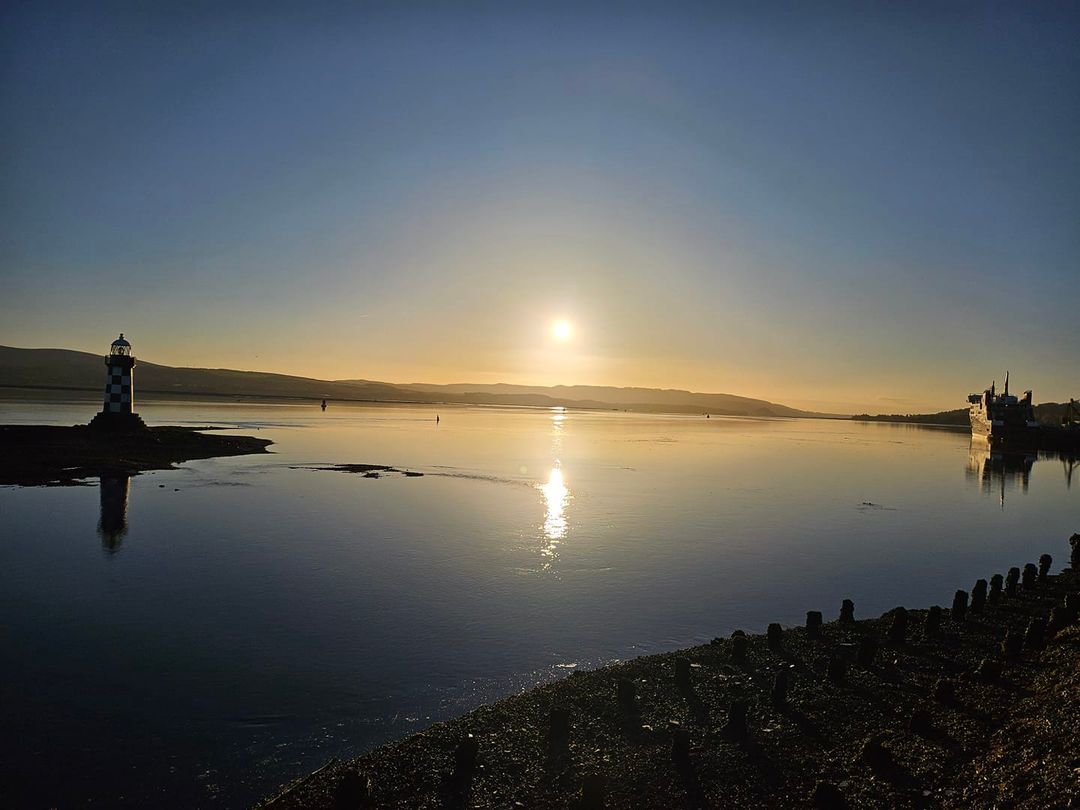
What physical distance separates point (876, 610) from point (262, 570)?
14.7 m

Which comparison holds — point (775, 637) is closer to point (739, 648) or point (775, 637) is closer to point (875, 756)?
point (739, 648)

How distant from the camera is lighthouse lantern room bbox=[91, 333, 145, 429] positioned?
38375 millimetres

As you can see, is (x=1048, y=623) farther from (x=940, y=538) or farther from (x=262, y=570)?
(x=262, y=570)

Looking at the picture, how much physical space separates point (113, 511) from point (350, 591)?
12.1m

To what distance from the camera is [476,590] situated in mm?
14883

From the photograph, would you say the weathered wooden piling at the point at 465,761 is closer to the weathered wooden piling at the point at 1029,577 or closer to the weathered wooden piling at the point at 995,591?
the weathered wooden piling at the point at 995,591

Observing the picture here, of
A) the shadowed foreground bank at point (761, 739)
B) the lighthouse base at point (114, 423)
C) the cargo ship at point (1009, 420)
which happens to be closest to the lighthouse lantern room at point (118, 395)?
the lighthouse base at point (114, 423)

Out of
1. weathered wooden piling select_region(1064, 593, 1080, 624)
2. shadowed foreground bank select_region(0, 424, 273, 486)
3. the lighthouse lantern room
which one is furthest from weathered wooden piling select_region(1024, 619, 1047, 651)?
the lighthouse lantern room

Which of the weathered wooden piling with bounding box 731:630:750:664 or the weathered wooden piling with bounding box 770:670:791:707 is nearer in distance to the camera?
the weathered wooden piling with bounding box 770:670:791:707

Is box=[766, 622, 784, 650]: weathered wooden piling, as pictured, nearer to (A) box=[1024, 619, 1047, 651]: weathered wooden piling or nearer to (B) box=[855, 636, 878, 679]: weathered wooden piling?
(B) box=[855, 636, 878, 679]: weathered wooden piling

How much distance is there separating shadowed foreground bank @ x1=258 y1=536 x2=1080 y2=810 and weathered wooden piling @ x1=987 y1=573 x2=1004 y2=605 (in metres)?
3.87

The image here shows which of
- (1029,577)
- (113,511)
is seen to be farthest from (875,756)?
(113,511)

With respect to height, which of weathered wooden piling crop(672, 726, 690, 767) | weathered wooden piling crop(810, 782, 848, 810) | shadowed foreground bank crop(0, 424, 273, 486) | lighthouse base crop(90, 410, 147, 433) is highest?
lighthouse base crop(90, 410, 147, 433)

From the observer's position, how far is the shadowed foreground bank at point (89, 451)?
27.6 m
